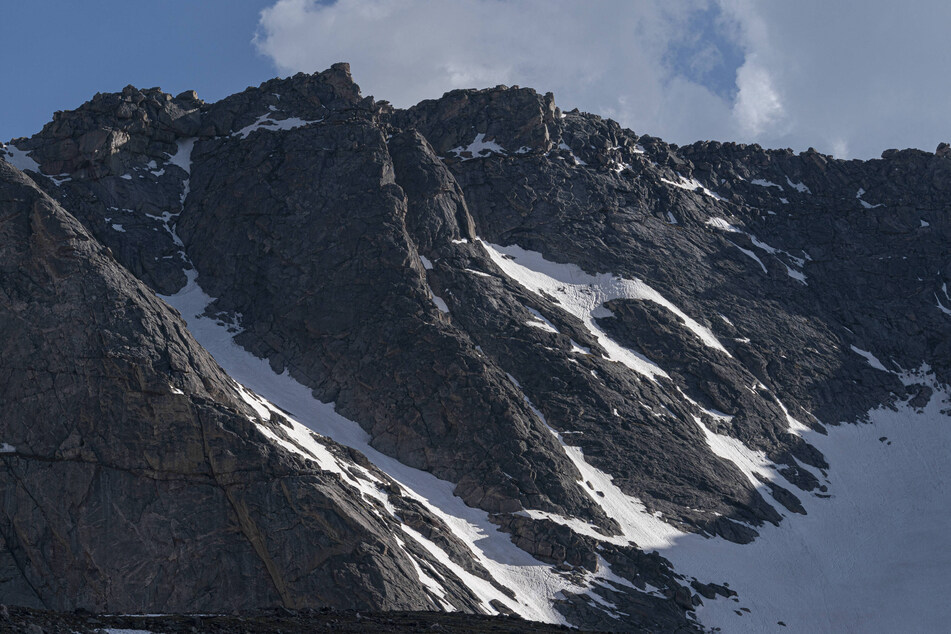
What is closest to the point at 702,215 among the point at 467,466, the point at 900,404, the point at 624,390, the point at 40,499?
the point at 900,404

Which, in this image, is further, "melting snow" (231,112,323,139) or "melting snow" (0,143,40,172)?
"melting snow" (231,112,323,139)

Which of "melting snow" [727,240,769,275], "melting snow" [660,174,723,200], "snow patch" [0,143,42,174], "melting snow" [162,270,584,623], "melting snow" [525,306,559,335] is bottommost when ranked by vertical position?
"melting snow" [162,270,584,623]

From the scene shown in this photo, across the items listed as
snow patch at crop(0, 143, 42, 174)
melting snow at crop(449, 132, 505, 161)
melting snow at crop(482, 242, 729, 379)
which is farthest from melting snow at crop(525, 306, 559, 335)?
snow patch at crop(0, 143, 42, 174)

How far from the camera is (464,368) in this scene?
274 ft

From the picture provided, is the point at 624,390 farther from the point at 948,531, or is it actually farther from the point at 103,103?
the point at 103,103

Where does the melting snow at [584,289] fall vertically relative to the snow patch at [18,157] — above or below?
above

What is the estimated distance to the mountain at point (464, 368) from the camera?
58906 mm

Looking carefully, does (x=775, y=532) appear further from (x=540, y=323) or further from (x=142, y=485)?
(x=142, y=485)

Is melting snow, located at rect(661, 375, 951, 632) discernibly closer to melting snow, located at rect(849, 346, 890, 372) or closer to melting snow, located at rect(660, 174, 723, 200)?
melting snow, located at rect(849, 346, 890, 372)

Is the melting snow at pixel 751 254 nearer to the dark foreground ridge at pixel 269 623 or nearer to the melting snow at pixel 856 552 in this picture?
the melting snow at pixel 856 552

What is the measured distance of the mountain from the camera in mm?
58906

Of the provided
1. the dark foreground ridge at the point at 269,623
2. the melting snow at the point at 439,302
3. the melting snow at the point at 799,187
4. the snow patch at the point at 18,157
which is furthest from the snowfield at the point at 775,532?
the melting snow at the point at 799,187

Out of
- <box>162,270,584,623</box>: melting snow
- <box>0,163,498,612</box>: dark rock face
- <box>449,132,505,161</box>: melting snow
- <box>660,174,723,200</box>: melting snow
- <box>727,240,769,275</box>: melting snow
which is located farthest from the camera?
<box>660,174,723,200</box>: melting snow

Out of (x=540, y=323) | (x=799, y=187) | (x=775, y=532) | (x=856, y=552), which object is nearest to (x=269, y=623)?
(x=775, y=532)
